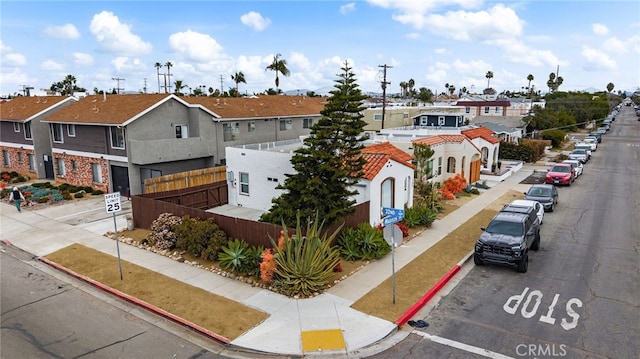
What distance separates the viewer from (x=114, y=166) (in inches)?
1070

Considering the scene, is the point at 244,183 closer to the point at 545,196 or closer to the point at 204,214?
the point at 204,214

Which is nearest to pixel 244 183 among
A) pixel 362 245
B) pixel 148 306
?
pixel 362 245

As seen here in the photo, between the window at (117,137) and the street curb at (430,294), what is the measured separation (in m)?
20.4

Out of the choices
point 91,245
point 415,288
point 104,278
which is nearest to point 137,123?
point 91,245

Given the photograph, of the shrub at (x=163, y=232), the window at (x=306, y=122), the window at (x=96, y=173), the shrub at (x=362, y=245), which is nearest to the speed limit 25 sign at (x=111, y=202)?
the shrub at (x=163, y=232)

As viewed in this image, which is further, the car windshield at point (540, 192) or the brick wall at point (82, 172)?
the brick wall at point (82, 172)

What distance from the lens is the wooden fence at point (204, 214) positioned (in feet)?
49.6

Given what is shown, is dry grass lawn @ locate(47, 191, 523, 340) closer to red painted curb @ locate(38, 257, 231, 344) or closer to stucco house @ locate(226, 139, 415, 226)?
red painted curb @ locate(38, 257, 231, 344)

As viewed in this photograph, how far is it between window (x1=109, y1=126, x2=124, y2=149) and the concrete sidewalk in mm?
4479

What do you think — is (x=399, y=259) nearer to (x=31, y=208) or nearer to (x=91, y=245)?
(x=91, y=245)

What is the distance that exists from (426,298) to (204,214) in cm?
895

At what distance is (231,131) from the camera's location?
31.6 metres

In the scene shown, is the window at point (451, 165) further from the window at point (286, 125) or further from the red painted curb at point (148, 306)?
the red painted curb at point (148, 306)

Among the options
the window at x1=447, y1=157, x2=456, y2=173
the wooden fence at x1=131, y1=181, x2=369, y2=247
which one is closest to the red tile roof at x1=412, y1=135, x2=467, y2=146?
the window at x1=447, y1=157, x2=456, y2=173
